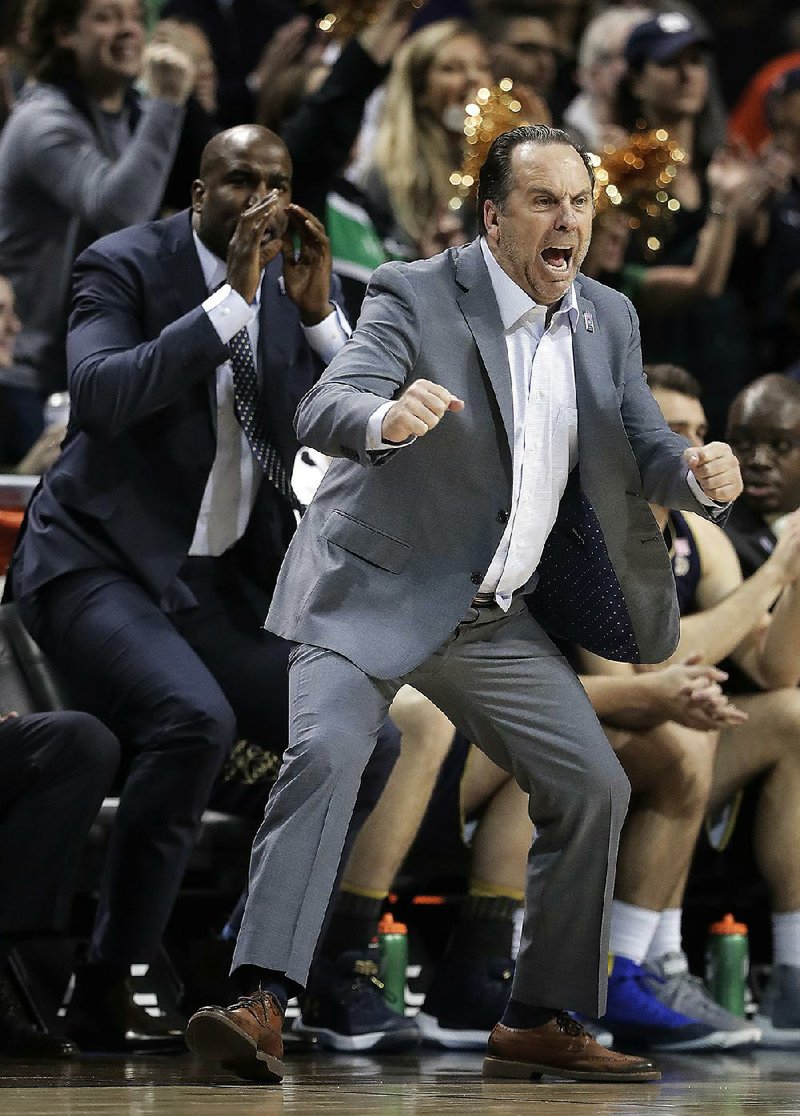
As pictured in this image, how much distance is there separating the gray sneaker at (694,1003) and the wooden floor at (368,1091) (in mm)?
299

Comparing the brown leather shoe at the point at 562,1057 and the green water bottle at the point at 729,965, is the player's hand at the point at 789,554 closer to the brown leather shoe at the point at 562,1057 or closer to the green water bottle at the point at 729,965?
the green water bottle at the point at 729,965

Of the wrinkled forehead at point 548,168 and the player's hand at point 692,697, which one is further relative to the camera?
the player's hand at point 692,697

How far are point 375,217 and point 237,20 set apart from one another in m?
1.67

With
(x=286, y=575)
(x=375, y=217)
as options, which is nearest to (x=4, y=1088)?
(x=286, y=575)

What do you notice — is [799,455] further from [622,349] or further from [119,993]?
[119,993]

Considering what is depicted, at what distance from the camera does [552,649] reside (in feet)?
11.2

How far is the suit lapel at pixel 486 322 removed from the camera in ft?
10.6

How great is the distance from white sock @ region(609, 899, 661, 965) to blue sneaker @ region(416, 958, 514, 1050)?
0.29 metres

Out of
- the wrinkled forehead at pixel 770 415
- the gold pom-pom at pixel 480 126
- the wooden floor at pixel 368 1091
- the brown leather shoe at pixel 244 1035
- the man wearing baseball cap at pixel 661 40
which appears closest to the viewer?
the wooden floor at pixel 368 1091

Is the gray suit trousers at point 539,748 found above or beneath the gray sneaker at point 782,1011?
above

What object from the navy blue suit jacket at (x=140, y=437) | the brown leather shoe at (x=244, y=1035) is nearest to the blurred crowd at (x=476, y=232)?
the navy blue suit jacket at (x=140, y=437)

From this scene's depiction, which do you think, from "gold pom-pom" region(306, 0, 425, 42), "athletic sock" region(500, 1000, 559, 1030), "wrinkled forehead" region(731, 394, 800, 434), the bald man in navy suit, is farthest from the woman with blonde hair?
"athletic sock" region(500, 1000, 559, 1030)

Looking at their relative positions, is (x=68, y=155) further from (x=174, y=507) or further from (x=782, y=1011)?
(x=782, y=1011)

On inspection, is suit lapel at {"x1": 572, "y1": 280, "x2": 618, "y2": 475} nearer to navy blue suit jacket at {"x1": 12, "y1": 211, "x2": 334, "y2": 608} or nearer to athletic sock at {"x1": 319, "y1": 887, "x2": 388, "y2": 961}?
navy blue suit jacket at {"x1": 12, "y1": 211, "x2": 334, "y2": 608}
